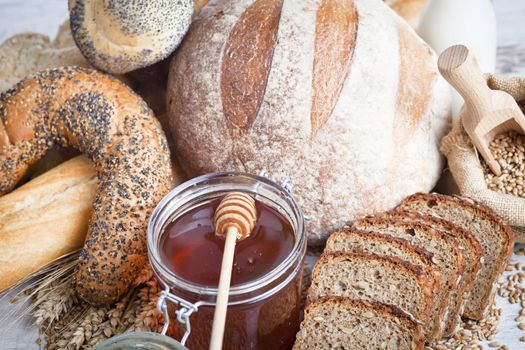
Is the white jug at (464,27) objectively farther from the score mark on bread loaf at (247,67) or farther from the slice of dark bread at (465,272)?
the slice of dark bread at (465,272)

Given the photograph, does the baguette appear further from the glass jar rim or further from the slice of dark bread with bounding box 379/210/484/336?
the slice of dark bread with bounding box 379/210/484/336

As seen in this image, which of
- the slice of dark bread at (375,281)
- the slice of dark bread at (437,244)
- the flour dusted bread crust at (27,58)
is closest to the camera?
the slice of dark bread at (375,281)

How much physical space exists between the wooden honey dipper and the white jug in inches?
47.8

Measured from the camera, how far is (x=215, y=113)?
2006 mm

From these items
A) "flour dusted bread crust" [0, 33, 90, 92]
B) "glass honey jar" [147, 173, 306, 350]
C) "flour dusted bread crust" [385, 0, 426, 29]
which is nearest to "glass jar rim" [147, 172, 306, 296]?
"glass honey jar" [147, 173, 306, 350]

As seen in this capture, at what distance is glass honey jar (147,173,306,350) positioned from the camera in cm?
148

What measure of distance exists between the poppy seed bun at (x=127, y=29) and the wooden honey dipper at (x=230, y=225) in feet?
2.23

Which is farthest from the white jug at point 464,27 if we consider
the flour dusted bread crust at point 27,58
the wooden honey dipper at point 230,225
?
the flour dusted bread crust at point 27,58

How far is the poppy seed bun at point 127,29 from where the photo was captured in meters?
1.94

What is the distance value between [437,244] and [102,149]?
107 cm

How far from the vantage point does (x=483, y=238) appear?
189 cm

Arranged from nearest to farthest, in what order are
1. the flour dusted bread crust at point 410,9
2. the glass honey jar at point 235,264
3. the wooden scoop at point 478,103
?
the glass honey jar at point 235,264 → the wooden scoop at point 478,103 → the flour dusted bread crust at point 410,9

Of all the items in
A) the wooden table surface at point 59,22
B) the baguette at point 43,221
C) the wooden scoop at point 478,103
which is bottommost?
the baguette at point 43,221

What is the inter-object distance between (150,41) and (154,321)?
35.7 inches
